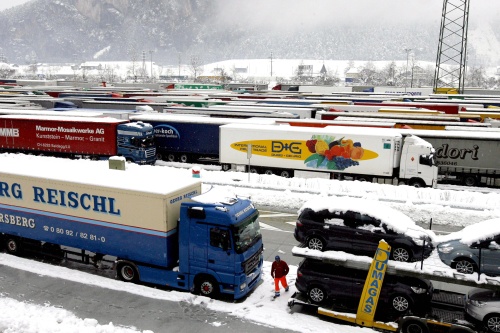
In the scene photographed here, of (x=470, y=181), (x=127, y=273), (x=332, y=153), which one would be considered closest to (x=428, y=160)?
(x=470, y=181)

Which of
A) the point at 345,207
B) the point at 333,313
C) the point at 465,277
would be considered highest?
the point at 345,207

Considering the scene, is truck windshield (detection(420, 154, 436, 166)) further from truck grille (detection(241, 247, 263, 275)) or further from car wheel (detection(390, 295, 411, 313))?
car wheel (detection(390, 295, 411, 313))

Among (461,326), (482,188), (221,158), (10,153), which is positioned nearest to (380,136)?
(482,188)

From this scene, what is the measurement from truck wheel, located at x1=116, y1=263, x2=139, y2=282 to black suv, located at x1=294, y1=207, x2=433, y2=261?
513 centimetres

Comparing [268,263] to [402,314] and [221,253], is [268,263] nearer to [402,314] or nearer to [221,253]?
[221,253]

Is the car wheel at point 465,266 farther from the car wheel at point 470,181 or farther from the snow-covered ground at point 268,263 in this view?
the car wheel at point 470,181

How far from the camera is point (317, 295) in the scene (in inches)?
502

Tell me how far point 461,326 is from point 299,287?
4121mm

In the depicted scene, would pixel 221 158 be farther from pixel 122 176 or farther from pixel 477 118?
pixel 477 118

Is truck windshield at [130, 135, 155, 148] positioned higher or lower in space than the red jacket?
higher

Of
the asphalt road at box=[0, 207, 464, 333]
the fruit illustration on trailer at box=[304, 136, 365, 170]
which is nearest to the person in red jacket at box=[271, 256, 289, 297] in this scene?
the asphalt road at box=[0, 207, 464, 333]

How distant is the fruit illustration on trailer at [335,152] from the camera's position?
27.3 meters

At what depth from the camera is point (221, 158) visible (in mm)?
30969

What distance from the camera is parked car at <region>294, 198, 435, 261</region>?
1195 cm
